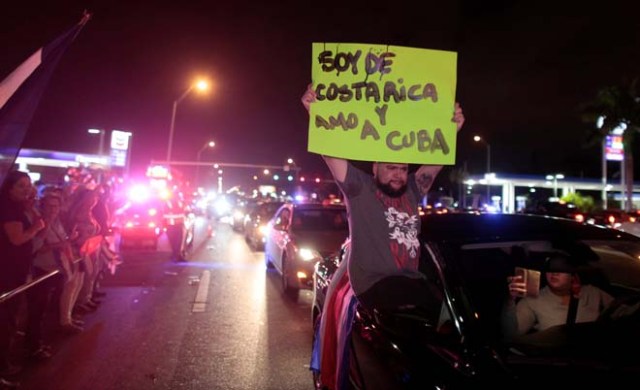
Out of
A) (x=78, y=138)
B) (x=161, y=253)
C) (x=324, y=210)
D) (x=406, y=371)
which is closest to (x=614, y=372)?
(x=406, y=371)

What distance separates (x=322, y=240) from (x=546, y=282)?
238 inches

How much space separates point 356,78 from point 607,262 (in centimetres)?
212

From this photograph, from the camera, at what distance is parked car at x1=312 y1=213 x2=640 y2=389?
229cm

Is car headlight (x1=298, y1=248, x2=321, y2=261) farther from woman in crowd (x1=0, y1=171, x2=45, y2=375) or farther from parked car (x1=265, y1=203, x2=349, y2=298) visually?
woman in crowd (x1=0, y1=171, x2=45, y2=375)

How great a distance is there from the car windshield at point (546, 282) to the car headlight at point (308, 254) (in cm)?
533

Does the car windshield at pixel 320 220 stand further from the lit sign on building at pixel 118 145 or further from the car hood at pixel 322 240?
the lit sign on building at pixel 118 145

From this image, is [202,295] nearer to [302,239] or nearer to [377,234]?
[302,239]

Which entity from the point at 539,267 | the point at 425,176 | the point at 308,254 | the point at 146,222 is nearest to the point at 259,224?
the point at 146,222

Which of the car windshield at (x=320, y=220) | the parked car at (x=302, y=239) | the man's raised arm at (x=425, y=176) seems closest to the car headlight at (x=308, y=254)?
the parked car at (x=302, y=239)

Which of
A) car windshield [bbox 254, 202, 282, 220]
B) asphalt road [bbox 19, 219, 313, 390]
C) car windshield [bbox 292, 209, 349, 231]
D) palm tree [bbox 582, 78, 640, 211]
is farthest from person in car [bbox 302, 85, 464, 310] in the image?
palm tree [bbox 582, 78, 640, 211]

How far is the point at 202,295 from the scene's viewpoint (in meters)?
9.08

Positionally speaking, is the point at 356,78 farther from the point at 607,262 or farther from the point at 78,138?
the point at 78,138

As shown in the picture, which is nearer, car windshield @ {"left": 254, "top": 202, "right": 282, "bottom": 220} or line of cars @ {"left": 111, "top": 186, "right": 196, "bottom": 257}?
line of cars @ {"left": 111, "top": 186, "right": 196, "bottom": 257}

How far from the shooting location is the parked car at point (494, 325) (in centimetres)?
229
